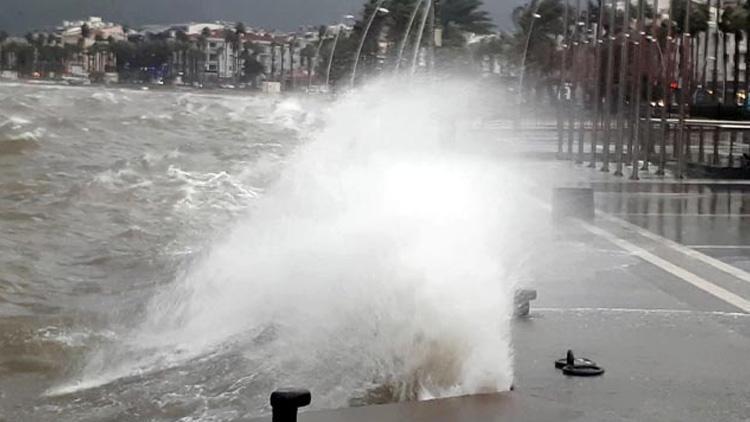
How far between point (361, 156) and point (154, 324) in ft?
42.3

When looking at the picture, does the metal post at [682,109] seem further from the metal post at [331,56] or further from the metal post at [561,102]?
the metal post at [331,56]

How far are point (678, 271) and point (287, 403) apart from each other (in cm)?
789

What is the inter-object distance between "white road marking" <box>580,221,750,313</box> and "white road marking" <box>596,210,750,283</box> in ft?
1.35

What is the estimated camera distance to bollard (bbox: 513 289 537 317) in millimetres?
9523

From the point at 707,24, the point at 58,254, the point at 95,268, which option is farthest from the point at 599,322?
the point at 707,24

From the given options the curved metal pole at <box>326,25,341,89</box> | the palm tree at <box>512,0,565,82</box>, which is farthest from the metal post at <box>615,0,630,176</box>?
the curved metal pole at <box>326,25,341,89</box>

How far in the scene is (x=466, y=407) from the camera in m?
6.56

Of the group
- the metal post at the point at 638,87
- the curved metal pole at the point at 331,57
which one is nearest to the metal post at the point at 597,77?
the metal post at the point at 638,87

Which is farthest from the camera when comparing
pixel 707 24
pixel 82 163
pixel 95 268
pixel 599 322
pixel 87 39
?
pixel 87 39

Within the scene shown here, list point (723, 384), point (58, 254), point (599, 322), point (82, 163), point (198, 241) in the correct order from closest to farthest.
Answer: point (723, 384) → point (599, 322) → point (58, 254) → point (198, 241) → point (82, 163)

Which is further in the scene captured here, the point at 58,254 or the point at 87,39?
the point at 87,39

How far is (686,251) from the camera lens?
1438 cm

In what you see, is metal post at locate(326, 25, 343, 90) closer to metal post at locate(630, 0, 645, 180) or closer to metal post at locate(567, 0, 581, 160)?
metal post at locate(567, 0, 581, 160)

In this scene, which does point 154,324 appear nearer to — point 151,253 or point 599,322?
point 599,322
